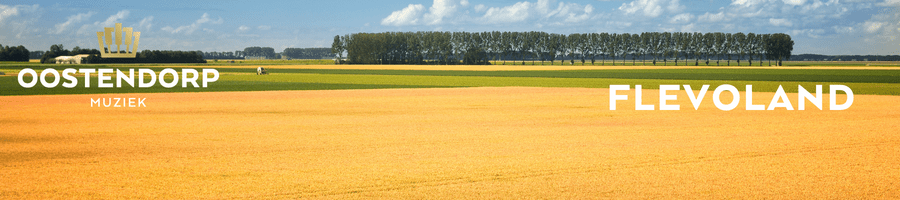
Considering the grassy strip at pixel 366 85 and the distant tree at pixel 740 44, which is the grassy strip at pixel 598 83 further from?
the distant tree at pixel 740 44

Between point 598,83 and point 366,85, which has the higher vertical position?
point 366,85

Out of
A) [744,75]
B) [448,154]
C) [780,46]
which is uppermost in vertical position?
[780,46]

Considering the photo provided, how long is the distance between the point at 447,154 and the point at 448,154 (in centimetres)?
2

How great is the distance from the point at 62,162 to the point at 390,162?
17.4 ft

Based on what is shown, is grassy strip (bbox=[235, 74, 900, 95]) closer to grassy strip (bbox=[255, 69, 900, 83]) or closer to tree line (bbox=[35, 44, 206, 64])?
grassy strip (bbox=[255, 69, 900, 83])

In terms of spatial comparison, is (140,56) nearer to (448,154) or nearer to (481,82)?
(481,82)

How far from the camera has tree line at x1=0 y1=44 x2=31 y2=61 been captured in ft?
605

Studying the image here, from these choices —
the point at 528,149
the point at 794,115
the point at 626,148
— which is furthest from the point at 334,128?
the point at 794,115

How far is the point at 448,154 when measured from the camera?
13.5m

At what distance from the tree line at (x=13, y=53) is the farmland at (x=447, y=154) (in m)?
186

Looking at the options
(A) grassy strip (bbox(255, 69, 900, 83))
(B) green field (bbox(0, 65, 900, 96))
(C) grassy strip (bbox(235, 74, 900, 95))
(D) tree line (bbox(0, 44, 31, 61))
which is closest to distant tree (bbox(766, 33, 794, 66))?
(A) grassy strip (bbox(255, 69, 900, 83))

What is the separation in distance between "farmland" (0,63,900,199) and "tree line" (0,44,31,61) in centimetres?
18557

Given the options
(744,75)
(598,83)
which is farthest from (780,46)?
(598,83)

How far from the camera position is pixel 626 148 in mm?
14477
